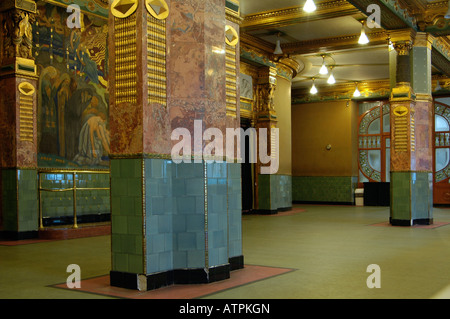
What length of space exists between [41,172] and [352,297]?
6.61 metres

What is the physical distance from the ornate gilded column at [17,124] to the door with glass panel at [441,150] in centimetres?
1432

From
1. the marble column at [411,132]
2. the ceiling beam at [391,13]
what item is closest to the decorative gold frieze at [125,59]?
the ceiling beam at [391,13]

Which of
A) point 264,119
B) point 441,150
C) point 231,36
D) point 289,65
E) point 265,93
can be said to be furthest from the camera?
point 441,150

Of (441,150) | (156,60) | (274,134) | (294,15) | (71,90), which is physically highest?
(294,15)

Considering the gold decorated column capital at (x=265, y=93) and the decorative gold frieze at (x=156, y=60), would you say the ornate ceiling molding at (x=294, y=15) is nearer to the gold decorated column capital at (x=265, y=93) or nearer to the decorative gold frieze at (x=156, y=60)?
the gold decorated column capital at (x=265, y=93)

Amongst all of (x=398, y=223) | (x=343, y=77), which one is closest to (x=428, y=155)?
(x=398, y=223)

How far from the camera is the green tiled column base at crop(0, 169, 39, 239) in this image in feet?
29.3

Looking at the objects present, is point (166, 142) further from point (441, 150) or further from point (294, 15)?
point (441, 150)

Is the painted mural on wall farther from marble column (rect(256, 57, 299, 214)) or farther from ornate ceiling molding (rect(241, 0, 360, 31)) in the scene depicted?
marble column (rect(256, 57, 299, 214))

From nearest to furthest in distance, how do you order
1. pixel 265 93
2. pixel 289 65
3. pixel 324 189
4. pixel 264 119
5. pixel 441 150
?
A: pixel 264 119
pixel 265 93
pixel 289 65
pixel 441 150
pixel 324 189

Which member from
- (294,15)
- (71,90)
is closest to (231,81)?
(71,90)

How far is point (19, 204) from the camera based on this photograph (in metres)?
8.95

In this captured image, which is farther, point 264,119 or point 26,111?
point 264,119

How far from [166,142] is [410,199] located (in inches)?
299
